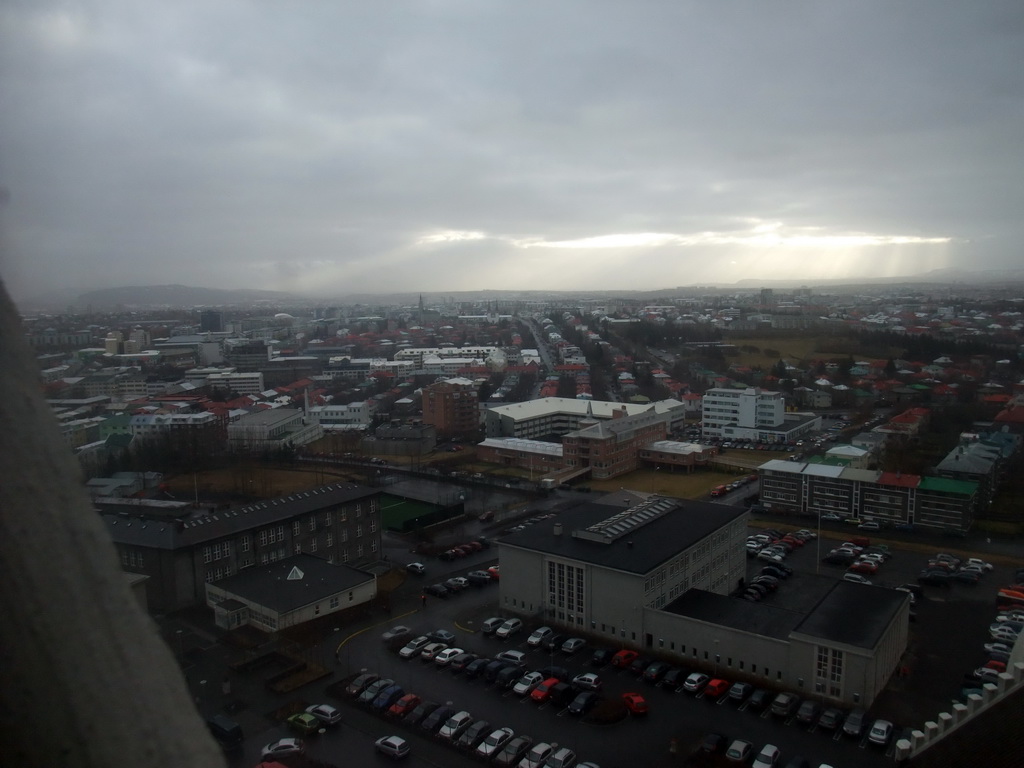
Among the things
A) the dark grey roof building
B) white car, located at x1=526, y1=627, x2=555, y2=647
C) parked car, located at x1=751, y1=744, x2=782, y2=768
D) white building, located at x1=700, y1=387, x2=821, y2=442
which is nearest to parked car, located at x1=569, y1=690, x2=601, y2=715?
white car, located at x1=526, y1=627, x2=555, y2=647

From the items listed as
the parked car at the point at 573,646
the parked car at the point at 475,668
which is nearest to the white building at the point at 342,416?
the parked car at the point at 573,646

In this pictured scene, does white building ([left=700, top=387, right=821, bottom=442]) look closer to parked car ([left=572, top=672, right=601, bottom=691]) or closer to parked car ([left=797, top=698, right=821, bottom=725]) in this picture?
parked car ([left=797, top=698, right=821, bottom=725])

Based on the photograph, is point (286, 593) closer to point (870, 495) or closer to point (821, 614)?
point (821, 614)

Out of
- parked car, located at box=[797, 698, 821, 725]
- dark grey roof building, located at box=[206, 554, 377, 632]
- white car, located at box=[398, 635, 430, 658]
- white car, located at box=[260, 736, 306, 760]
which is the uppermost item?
dark grey roof building, located at box=[206, 554, 377, 632]

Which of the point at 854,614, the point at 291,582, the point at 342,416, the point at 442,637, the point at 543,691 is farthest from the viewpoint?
the point at 342,416

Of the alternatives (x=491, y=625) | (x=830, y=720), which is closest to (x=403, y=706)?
(x=491, y=625)

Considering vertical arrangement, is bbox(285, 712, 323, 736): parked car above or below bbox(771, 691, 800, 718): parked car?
above
